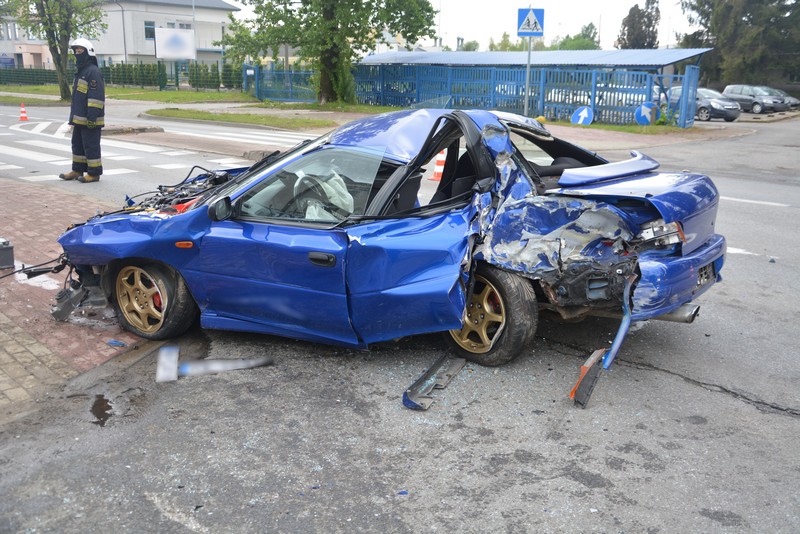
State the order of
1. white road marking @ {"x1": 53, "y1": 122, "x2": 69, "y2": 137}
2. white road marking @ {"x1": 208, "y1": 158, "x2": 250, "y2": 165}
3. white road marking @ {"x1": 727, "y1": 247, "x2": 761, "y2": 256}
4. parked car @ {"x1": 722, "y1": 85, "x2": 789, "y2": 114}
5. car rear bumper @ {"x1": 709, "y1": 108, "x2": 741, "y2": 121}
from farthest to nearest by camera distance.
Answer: parked car @ {"x1": 722, "y1": 85, "x2": 789, "y2": 114} → car rear bumper @ {"x1": 709, "y1": 108, "x2": 741, "y2": 121} → white road marking @ {"x1": 53, "y1": 122, "x2": 69, "y2": 137} → white road marking @ {"x1": 208, "y1": 158, "x2": 250, "y2": 165} → white road marking @ {"x1": 727, "y1": 247, "x2": 761, "y2": 256}

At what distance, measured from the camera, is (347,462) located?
3.74 metres

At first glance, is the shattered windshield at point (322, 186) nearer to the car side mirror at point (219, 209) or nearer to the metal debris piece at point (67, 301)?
the car side mirror at point (219, 209)

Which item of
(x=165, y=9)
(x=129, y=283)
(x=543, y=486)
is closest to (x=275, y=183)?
(x=129, y=283)

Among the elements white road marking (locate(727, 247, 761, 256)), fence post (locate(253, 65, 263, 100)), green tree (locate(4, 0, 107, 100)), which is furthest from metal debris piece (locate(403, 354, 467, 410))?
fence post (locate(253, 65, 263, 100))

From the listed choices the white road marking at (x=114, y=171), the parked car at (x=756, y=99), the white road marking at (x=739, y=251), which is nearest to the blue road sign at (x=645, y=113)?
the parked car at (x=756, y=99)

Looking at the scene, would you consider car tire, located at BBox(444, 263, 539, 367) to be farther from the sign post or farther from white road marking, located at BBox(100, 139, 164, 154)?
the sign post

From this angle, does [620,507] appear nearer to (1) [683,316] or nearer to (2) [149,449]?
(1) [683,316]

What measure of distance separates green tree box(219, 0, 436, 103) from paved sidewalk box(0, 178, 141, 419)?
2376 centimetres

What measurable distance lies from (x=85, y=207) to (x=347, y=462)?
24.5ft

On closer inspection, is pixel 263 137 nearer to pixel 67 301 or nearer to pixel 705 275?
pixel 67 301

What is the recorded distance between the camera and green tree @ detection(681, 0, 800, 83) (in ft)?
150

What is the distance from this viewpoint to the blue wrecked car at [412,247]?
4.51 metres

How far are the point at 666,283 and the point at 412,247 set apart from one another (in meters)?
1.53

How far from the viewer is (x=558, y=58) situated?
2959cm
